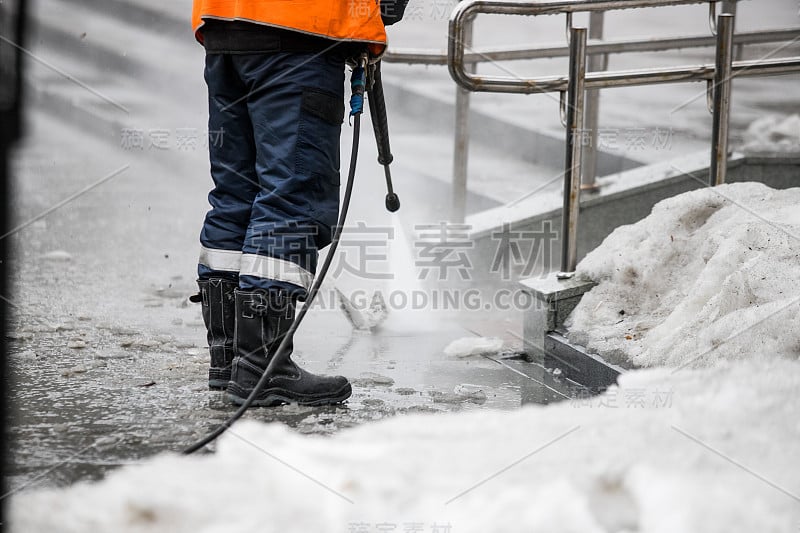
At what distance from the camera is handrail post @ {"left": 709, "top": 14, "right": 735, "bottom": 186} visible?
348 centimetres

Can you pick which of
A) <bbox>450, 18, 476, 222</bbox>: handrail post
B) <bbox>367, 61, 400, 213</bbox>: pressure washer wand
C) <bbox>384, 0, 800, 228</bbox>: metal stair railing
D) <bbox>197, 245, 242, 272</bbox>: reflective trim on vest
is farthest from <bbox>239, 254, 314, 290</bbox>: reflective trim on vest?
<bbox>450, 18, 476, 222</bbox>: handrail post

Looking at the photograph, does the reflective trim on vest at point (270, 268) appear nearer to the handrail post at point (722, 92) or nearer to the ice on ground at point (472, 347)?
the ice on ground at point (472, 347)

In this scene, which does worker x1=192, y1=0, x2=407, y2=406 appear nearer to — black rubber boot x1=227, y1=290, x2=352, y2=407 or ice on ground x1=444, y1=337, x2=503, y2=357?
black rubber boot x1=227, y1=290, x2=352, y2=407

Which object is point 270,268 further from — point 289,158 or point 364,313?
point 364,313

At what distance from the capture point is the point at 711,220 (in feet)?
11.0

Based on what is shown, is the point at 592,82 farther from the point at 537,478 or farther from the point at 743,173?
the point at 537,478

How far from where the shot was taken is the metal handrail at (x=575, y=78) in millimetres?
3408

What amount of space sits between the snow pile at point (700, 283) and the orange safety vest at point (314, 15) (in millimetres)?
1252

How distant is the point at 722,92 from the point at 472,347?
1331 mm

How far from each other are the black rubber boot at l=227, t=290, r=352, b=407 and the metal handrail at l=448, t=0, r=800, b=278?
3.68 ft

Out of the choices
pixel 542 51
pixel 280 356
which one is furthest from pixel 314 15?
pixel 542 51

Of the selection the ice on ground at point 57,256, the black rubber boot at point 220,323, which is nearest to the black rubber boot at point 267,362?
the black rubber boot at point 220,323

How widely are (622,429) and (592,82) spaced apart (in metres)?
1.80

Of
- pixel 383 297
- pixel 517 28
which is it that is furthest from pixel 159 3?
pixel 383 297
